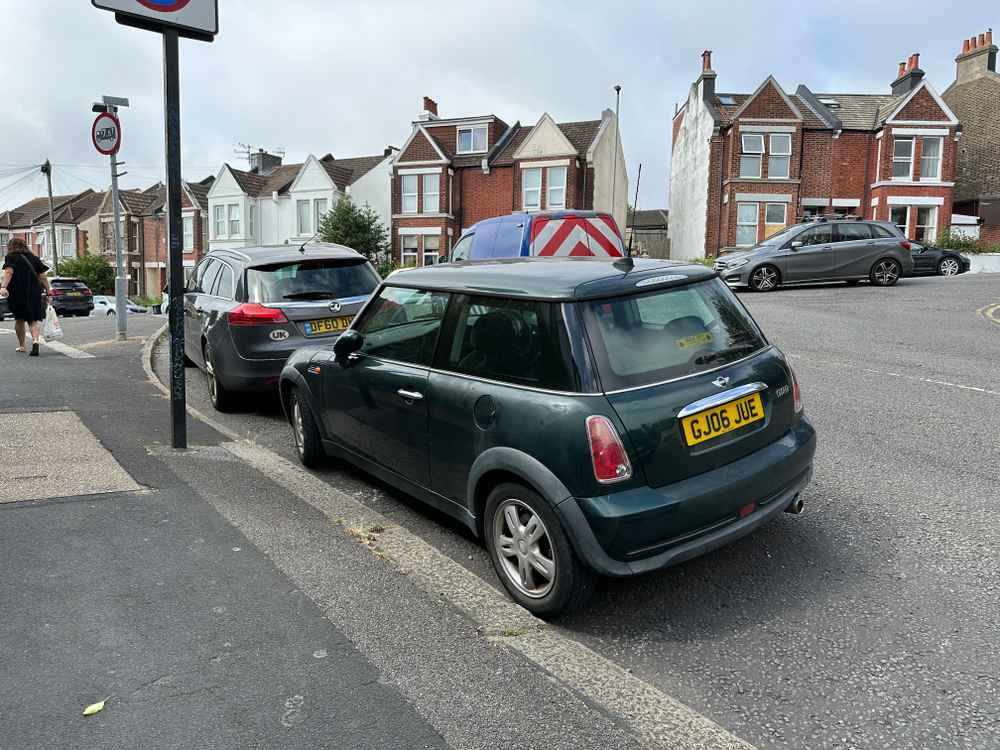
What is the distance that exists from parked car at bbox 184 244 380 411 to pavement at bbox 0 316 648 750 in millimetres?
2049

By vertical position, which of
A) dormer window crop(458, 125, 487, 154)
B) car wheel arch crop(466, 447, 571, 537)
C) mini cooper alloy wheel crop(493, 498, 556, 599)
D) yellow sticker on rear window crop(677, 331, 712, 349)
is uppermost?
dormer window crop(458, 125, 487, 154)

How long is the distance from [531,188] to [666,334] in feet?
126

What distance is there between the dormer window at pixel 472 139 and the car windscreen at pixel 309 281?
37.2 m

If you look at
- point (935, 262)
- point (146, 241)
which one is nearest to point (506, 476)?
point (935, 262)

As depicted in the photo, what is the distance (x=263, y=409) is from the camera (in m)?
7.79

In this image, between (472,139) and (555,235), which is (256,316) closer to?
(555,235)

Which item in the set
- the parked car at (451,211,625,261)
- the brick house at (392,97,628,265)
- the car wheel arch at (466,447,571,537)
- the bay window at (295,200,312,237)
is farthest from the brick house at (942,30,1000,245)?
the car wheel arch at (466,447,571,537)

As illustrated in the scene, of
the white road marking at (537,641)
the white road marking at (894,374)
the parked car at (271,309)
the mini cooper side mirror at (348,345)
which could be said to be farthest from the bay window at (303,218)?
the white road marking at (537,641)

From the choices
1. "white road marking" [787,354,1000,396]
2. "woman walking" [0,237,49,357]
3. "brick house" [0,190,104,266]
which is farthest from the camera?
"brick house" [0,190,104,266]

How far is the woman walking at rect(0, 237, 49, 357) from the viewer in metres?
10.6

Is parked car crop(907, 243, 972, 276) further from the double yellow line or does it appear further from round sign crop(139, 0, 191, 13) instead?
round sign crop(139, 0, 191, 13)

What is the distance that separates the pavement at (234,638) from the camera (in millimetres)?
2570

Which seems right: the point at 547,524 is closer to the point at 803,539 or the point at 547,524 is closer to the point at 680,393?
the point at 680,393

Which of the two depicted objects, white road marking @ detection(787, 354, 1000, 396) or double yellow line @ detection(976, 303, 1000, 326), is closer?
white road marking @ detection(787, 354, 1000, 396)
